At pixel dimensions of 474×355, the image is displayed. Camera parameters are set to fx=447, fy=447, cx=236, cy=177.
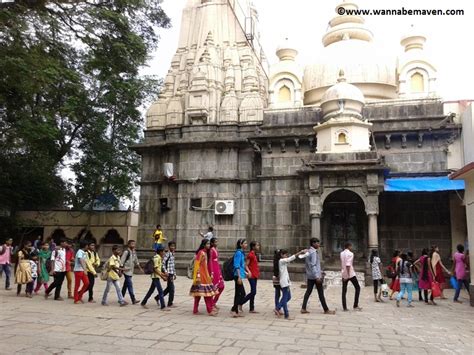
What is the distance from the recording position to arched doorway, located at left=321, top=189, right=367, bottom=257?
18.3 metres

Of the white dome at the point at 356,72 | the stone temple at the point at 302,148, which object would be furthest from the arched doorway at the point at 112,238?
the white dome at the point at 356,72

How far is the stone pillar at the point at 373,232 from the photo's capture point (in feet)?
53.1

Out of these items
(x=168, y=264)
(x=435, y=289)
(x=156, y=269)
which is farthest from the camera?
(x=435, y=289)

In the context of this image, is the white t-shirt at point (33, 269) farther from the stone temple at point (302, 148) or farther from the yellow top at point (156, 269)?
the stone temple at point (302, 148)

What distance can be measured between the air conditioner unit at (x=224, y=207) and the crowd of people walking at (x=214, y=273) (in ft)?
26.6

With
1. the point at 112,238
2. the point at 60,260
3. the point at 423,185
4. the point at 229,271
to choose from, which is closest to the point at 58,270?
the point at 60,260

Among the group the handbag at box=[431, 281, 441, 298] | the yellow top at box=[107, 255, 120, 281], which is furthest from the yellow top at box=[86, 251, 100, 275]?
the handbag at box=[431, 281, 441, 298]

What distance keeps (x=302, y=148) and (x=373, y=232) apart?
508 centimetres

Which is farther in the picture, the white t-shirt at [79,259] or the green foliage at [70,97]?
the green foliage at [70,97]

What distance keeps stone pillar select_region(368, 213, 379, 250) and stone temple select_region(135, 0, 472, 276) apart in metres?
0.05

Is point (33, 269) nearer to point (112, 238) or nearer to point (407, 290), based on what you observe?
point (407, 290)

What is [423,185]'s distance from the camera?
54.7 feet

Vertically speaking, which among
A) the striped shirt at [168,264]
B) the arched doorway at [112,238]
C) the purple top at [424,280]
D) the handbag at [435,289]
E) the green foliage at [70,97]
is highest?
the green foliage at [70,97]

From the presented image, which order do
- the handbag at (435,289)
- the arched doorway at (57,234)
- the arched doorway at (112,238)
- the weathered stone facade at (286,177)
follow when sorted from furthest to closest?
the arched doorway at (57,234)
the arched doorway at (112,238)
the weathered stone facade at (286,177)
the handbag at (435,289)
